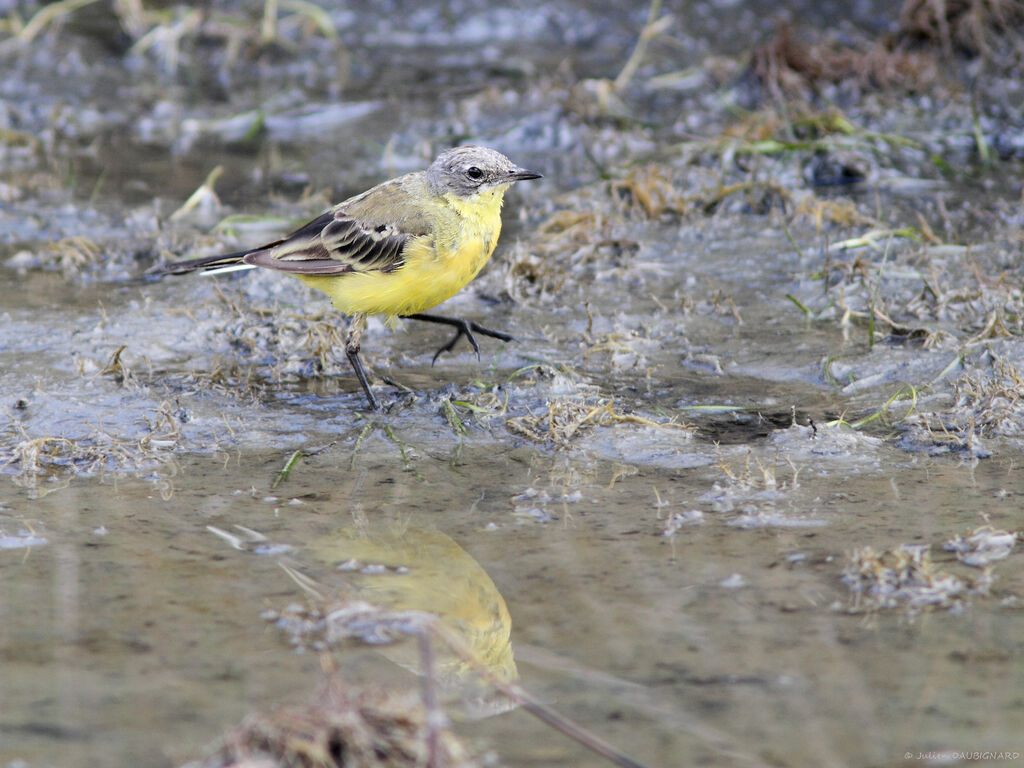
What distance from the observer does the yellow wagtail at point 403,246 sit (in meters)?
6.07

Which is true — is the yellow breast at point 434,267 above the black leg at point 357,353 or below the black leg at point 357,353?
above

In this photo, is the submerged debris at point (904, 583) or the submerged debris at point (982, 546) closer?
the submerged debris at point (904, 583)

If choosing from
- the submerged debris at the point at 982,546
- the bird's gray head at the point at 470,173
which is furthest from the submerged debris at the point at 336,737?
the bird's gray head at the point at 470,173

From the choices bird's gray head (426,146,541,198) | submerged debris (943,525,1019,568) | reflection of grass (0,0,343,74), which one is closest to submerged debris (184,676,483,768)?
submerged debris (943,525,1019,568)

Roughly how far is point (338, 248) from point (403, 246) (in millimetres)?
442

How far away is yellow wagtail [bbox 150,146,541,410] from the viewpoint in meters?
6.07

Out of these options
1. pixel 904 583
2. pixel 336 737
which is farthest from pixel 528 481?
pixel 336 737

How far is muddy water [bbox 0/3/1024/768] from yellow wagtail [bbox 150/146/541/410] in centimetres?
46

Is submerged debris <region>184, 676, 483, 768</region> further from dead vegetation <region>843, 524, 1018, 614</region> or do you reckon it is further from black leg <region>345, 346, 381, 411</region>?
black leg <region>345, 346, 381, 411</region>

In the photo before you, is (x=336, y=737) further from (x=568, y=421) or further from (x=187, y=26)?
(x=187, y=26)

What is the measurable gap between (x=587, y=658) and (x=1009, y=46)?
30.0 ft

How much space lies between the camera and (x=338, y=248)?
20.8 ft

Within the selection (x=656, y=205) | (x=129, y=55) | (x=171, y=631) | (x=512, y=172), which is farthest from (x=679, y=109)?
(x=171, y=631)

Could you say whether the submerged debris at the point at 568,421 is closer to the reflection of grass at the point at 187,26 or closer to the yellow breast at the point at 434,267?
the yellow breast at the point at 434,267
